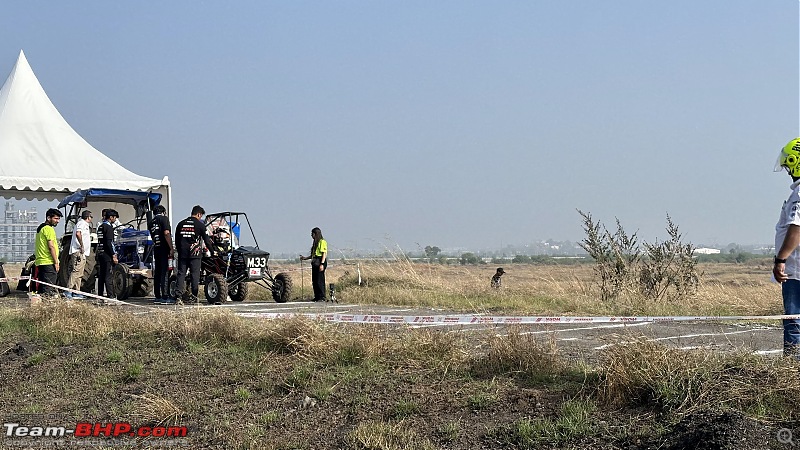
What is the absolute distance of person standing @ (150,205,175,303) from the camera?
50.8 feet

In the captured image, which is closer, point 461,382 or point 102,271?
point 461,382

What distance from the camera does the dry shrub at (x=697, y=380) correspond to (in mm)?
5379

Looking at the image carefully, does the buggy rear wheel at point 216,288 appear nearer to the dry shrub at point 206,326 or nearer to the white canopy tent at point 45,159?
the white canopy tent at point 45,159

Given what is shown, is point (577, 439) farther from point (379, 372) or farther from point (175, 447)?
point (175, 447)

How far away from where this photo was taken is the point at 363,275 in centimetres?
2030

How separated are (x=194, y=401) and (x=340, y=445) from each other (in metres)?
1.76

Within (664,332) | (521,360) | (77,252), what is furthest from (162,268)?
(521,360)

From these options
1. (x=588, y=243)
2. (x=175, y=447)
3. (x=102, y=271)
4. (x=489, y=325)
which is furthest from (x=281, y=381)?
(x=588, y=243)

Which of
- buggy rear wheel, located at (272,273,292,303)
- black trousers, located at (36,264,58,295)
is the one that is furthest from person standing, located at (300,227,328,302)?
black trousers, located at (36,264,58,295)

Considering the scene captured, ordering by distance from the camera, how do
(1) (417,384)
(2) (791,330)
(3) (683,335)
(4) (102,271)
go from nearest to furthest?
(2) (791,330)
(1) (417,384)
(3) (683,335)
(4) (102,271)

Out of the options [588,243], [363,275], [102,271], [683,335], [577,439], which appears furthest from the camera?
[363,275]

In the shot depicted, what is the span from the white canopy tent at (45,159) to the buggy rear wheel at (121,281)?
2.99 m

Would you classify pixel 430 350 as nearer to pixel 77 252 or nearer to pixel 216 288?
pixel 216 288

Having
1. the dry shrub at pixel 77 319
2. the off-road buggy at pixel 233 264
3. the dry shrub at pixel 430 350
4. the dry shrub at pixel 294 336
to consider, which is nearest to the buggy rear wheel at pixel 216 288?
the off-road buggy at pixel 233 264
